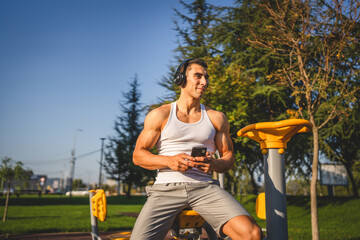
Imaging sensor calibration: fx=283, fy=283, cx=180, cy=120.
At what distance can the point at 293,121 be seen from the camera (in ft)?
6.14

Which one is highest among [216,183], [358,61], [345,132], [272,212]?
[358,61]

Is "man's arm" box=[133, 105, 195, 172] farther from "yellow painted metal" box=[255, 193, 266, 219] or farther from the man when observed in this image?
"yellow painted metal" box=[255, 193, 266, 219]

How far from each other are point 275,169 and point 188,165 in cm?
68

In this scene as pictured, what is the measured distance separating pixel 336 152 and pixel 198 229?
10.6 m

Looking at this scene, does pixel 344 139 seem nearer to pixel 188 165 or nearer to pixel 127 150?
pixel 188 165

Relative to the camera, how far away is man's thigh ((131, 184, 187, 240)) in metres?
1.69

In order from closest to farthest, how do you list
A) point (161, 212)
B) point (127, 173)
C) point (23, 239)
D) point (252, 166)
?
point (161, 212) < point (23, 239) < point (252, 166) < point (127, 173)

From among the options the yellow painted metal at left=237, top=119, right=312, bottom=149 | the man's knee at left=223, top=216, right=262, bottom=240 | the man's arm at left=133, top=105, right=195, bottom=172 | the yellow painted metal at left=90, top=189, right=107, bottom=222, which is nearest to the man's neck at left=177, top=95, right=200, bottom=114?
the man's arm at left=133, top=105, right=195, bottom=172

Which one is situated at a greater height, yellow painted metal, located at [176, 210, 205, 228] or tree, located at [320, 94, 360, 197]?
tree, located at [320, 94, 360, 197]

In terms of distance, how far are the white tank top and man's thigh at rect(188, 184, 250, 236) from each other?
0.31 ft

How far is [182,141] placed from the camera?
6.20ft

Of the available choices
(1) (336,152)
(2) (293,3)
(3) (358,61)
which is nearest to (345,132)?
(1) (336,152)

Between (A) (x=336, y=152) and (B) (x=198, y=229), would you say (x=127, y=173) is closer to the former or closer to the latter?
(A) (x=336, y=152)

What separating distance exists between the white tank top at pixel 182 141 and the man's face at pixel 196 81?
8.9 inches
